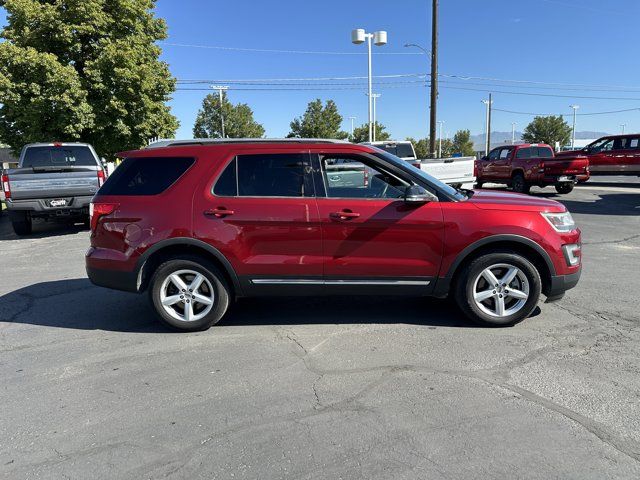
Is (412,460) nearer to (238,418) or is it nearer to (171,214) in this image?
→ (238,418)

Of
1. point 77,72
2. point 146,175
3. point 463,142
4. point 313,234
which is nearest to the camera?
point 313,234

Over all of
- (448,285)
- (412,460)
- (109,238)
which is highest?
(109,238)

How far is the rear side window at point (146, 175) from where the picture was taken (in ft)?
14.9

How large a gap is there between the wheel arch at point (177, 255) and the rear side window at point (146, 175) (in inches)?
21.7

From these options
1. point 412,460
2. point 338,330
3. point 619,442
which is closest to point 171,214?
point 338,330

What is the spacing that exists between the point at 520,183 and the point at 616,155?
18.9 ft

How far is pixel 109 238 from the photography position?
15.1 ft

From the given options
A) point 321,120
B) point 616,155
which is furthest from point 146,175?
point 321,120

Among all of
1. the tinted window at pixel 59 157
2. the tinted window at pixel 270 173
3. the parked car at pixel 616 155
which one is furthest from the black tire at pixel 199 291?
the parked car at pixel 616 155

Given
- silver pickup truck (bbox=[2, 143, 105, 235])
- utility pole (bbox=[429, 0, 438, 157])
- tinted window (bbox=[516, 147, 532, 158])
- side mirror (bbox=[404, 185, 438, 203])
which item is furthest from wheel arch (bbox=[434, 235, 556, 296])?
utility pole (bbox=[429, 0, 438, 157])

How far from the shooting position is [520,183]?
16.8m

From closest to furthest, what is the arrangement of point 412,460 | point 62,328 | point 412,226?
point 412,460, point 412,226, point 62,328

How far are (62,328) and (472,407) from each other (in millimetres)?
4091

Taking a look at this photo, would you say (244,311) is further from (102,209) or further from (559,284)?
(559,284)
